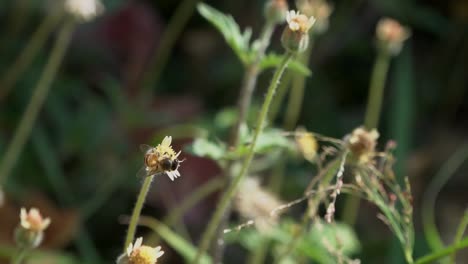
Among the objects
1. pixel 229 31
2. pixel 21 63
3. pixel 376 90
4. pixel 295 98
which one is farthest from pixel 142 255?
pixel 376 90

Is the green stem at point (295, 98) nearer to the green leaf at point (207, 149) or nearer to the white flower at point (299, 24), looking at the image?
the green leaf at point (207, 149)

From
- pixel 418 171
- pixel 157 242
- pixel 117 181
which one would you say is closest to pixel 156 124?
pixel 117 181

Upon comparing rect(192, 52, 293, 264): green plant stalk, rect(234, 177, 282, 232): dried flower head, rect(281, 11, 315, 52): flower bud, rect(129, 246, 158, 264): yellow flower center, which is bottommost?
rect(129, 246, 158, 264): yellow flower center

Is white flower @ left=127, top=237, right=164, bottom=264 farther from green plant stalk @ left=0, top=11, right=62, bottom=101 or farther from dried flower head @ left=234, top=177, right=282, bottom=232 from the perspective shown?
green plant stalk @ left=0, top=11, right=62, bottom=101

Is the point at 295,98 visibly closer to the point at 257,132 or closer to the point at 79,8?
the point at 79,8

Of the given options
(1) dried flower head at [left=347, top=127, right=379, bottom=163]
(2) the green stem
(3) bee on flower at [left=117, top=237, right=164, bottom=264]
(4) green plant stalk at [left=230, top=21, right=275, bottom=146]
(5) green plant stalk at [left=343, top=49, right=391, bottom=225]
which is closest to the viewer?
(3) bee on flower at [left=117, top=237, right=164, bottom=264]

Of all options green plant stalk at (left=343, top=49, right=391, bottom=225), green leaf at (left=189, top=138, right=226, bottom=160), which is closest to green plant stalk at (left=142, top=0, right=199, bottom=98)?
green plant stalk at (left=343, top=49, right=391, bottom=225)
